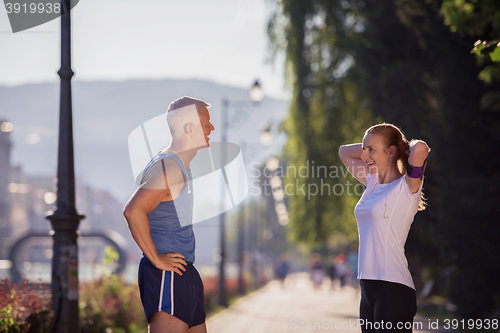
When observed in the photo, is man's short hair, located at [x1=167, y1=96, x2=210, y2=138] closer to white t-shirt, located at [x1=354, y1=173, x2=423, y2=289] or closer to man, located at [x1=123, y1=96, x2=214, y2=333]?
man, located at [x1=123, y1=96, x2=214, y2=333]

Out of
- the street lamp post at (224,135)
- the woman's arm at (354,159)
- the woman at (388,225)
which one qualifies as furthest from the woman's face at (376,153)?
the street lamp post at (224,135)

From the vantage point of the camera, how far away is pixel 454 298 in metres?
11.4

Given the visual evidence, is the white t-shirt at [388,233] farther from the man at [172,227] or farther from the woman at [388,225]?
the man at [172,227]

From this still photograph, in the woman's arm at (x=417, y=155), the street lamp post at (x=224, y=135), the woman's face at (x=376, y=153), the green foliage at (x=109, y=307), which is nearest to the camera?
the woman's arm at (x=417, y=155)

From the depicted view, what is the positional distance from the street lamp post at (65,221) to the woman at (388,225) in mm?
Result: 4262

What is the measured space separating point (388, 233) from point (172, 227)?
133 cm

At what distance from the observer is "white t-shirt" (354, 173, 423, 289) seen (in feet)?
11.5

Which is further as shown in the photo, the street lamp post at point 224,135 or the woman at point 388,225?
the street lamp post at point 224,135

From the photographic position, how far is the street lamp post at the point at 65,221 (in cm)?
676

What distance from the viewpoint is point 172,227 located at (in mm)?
3301

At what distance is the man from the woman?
1049 mm

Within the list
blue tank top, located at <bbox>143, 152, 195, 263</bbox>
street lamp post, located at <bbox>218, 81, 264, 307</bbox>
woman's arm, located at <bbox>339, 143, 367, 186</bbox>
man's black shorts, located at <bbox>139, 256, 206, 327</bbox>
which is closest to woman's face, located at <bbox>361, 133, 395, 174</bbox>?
woman's arm, located at <bbox>339, 143, 367, 186</bbox>

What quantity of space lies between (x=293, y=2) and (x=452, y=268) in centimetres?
861

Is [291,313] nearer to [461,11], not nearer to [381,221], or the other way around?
[461,11]
